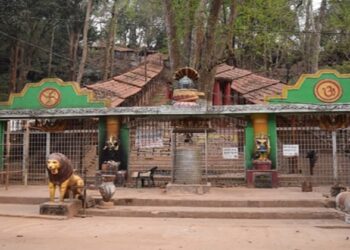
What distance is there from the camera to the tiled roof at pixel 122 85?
74.9 ft

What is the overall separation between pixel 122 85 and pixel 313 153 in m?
14.7

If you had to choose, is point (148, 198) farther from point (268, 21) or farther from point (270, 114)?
point (268, 21)

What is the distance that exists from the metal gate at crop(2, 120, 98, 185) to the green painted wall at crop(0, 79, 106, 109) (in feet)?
2.48

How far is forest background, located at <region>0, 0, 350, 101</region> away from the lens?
1605 cm

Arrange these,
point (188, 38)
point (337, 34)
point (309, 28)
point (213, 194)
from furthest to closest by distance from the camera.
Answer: point (337, 34) < point (309, 28) < point (188, 38) < point (213, 194)

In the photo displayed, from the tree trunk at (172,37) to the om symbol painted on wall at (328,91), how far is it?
508 centimetres

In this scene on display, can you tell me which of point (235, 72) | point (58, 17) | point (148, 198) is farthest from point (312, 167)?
point (58, 17)

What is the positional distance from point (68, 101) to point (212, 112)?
18.3 ft

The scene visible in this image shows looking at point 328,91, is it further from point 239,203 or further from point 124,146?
point 124,146

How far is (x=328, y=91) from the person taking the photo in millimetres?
15312

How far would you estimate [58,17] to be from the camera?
27.8 meters

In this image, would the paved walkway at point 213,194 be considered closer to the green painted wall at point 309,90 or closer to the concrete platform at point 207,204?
the concrete platform at point 207,204

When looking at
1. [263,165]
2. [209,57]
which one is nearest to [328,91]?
[263,165]

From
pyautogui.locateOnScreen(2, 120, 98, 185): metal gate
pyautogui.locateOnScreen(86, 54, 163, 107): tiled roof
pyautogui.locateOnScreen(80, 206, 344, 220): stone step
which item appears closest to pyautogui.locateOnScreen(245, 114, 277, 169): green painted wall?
pyautogui.locateOnScreen(80, 206, 344, 220): stone step
